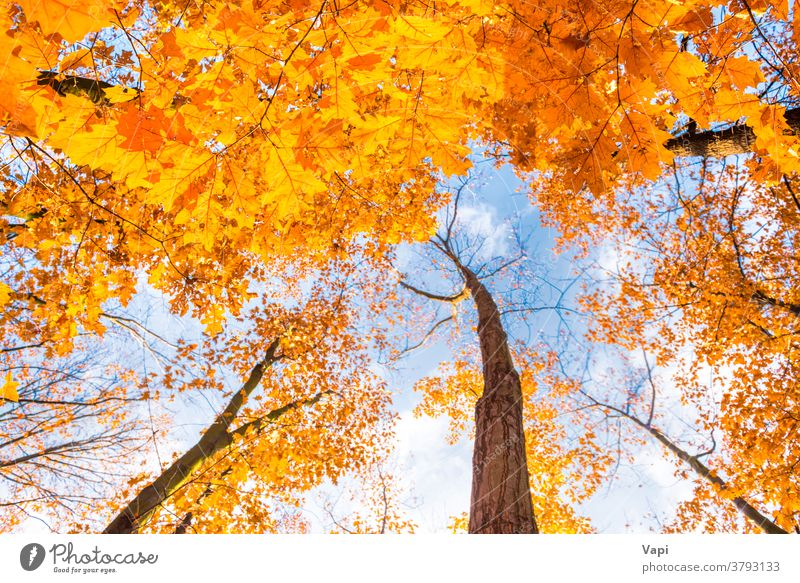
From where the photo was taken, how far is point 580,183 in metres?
1.46

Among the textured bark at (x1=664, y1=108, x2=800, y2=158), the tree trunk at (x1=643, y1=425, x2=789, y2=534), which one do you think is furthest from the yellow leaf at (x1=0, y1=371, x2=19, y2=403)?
the tree trunk at (x1=643, y1=425, x2=789, y2=534)

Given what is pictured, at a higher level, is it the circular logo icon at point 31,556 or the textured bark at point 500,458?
the textured bark at point 500,458

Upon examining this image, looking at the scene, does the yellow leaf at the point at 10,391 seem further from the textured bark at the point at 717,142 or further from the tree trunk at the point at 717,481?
the tree trunk at the point at 717,481

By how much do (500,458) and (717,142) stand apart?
336 centimetres

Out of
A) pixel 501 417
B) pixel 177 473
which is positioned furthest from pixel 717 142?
pixel 177 473

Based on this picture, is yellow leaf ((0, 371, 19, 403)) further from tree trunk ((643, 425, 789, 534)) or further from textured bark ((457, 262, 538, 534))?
tree trunk ((643, 425, 789, 534))

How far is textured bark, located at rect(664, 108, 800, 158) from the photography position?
3176mm

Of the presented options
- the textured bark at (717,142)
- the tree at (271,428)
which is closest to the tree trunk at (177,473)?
the tree at (271,428)

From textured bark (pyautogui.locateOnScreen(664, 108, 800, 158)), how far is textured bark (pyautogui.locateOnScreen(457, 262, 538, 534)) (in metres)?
2.65

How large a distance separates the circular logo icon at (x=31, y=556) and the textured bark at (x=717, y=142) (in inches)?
203

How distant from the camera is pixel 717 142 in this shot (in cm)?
336

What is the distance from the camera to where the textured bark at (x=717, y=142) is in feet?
10.4

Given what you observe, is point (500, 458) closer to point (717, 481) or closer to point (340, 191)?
point (340, 191)

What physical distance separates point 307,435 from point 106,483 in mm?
3643
